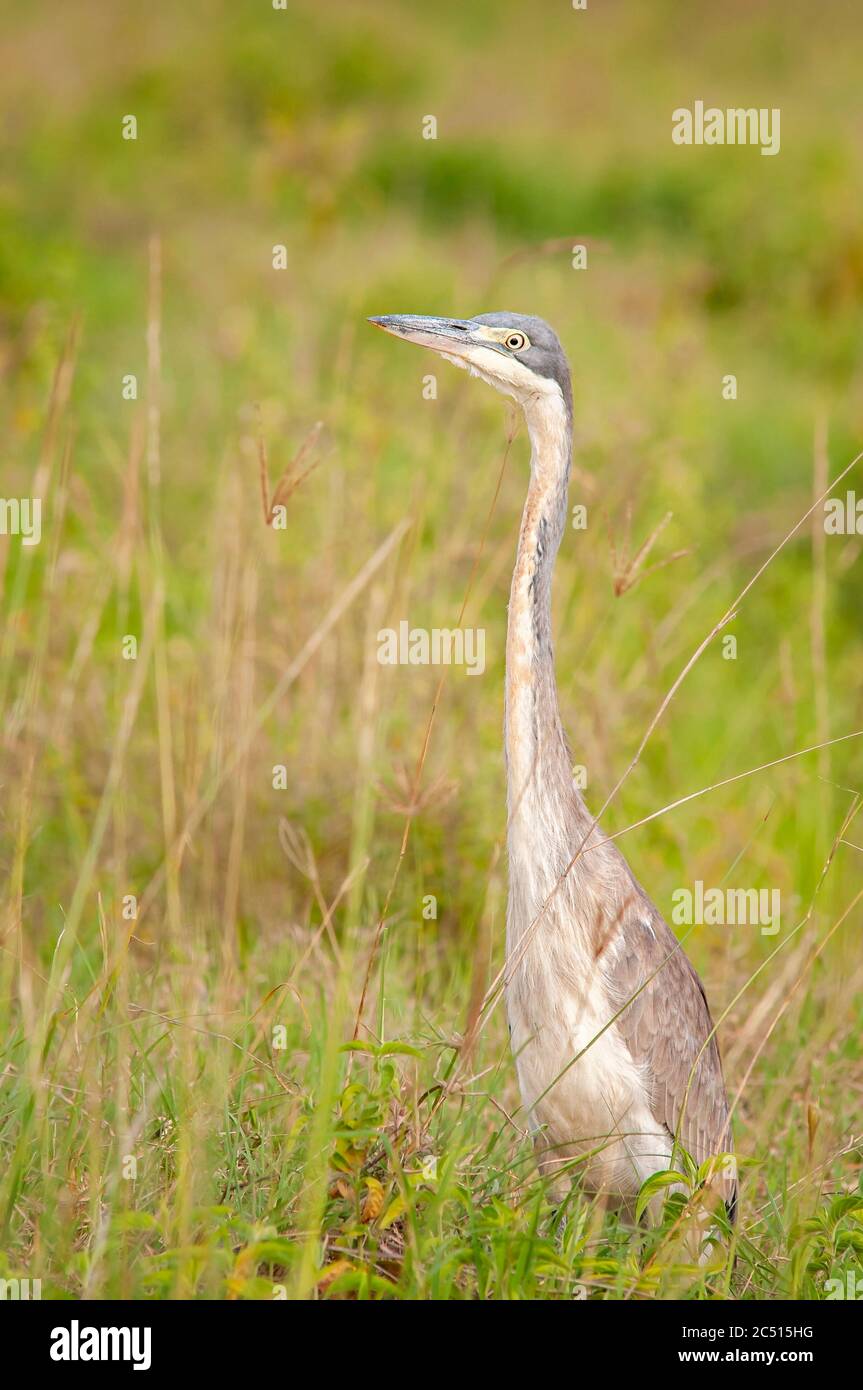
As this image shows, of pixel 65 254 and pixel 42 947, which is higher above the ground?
pixel 65 254

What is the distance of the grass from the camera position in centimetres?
292

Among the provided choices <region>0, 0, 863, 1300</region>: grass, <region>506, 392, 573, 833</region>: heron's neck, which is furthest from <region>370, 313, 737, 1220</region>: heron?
<region>0, 0, 863, 1300</region>: grass

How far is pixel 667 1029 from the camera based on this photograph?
347 cm

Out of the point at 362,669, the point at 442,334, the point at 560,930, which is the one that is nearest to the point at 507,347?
the point at 442,334

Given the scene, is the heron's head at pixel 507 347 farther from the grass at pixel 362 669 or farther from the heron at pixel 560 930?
the grass at pixel 362 669

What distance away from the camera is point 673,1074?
11.3 ft

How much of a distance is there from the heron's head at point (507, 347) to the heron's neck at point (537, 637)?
0.14ft

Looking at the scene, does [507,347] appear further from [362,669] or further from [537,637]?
[362,669]

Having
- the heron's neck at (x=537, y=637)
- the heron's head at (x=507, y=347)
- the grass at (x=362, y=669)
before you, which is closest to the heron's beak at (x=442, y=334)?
the heron's head at (x=507, y=347)

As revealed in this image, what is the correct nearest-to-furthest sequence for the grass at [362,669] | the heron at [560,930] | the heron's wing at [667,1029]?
the grass at [362,669] < the heron at [560,930] < the heron's wing at [667,1029]

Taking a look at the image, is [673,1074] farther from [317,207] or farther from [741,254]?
[741,254]

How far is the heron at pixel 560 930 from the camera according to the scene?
Result: 10.8 feet

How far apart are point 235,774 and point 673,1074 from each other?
62.2 inches
